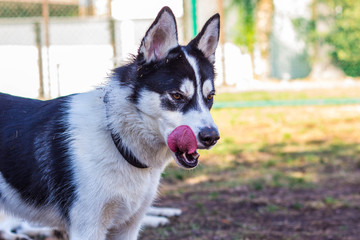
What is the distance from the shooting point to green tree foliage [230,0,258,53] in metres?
12.1

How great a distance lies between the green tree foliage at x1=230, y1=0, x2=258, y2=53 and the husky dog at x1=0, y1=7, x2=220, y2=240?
9.79 meters

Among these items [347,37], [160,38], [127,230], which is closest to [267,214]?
[127,230]

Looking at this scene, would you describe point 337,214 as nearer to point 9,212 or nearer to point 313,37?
point 9,212

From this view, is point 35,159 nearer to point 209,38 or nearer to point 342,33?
point 209,38

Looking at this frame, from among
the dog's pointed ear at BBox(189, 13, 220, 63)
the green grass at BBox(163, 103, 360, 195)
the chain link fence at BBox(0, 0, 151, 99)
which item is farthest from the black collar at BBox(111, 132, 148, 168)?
the chain link fence at BBox(0, 0, 151, 99)

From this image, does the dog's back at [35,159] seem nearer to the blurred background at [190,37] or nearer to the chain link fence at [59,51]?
the blurred background at [190,37]

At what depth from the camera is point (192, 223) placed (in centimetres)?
406

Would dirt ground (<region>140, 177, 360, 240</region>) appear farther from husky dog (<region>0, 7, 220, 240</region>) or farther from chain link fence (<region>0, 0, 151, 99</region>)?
chain link fence (<region>0, 0, 151, 99</region>)

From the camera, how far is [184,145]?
2.33 m

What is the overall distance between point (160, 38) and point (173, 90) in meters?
0.30

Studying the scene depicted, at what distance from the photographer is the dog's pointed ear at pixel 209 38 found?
266 cm

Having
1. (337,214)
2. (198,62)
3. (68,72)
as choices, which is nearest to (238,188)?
(337,214)

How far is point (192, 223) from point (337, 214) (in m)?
1.32

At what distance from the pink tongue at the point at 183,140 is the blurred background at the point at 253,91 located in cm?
69
